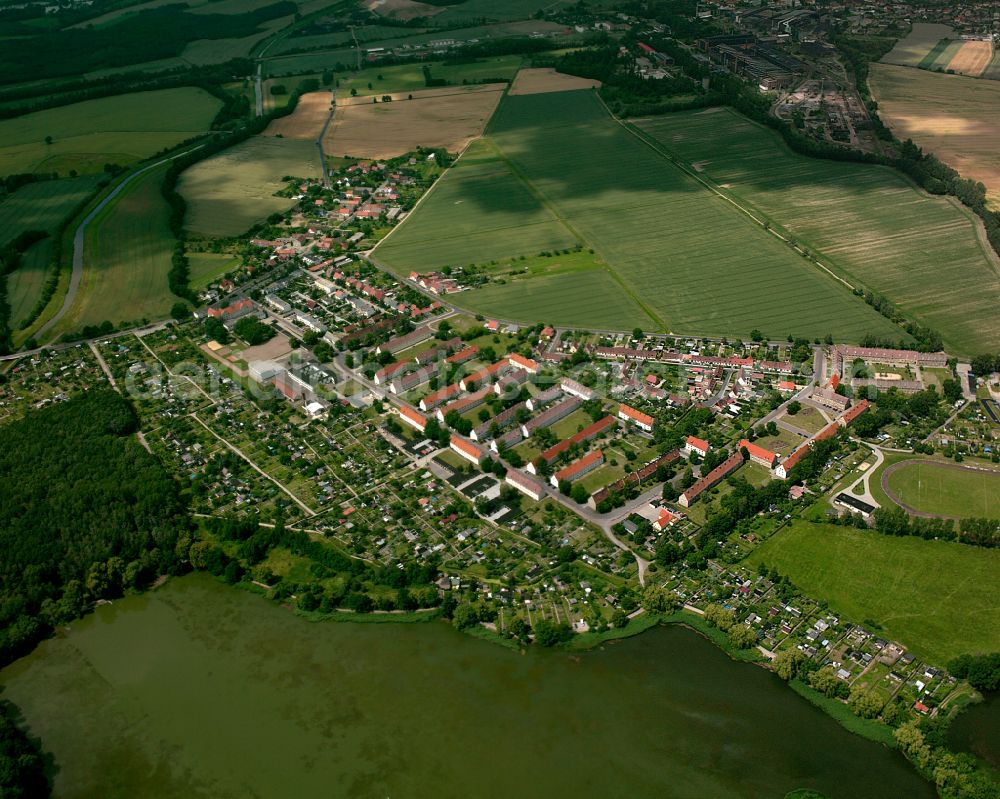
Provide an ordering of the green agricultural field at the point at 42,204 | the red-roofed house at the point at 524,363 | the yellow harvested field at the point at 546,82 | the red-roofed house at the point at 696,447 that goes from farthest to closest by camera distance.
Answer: the yellow harvested field at the point at 546,82, the green agricultural field at the point at 42,204, the red-roofed house at the point at 524,363, the red-roofed house at the point at 696,447

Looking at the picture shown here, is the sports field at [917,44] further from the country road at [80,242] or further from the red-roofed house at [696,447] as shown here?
the country road at [80,242]

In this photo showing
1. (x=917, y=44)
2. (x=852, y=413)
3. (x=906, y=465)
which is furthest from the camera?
(x=917, y=44)

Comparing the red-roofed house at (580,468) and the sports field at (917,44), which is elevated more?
the sports field at (917,44)

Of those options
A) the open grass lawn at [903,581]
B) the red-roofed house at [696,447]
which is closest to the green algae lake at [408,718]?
the open grass lawn at [903,581]

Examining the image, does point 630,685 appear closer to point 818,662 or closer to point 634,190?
point 818,662

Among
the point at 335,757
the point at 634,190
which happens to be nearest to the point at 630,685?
the point at 335,757

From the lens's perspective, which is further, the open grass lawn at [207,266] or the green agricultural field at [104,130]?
the green agricultural field at [104,130]

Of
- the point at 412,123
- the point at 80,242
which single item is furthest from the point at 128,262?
the point at 412,123

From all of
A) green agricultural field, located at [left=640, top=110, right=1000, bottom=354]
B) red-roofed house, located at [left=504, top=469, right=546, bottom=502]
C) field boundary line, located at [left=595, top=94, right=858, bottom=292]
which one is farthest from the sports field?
red-roofed house, located at [left=504, top=469, right=546, bottom=502]

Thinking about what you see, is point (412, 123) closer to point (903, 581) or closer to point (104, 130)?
point (104, 130)
